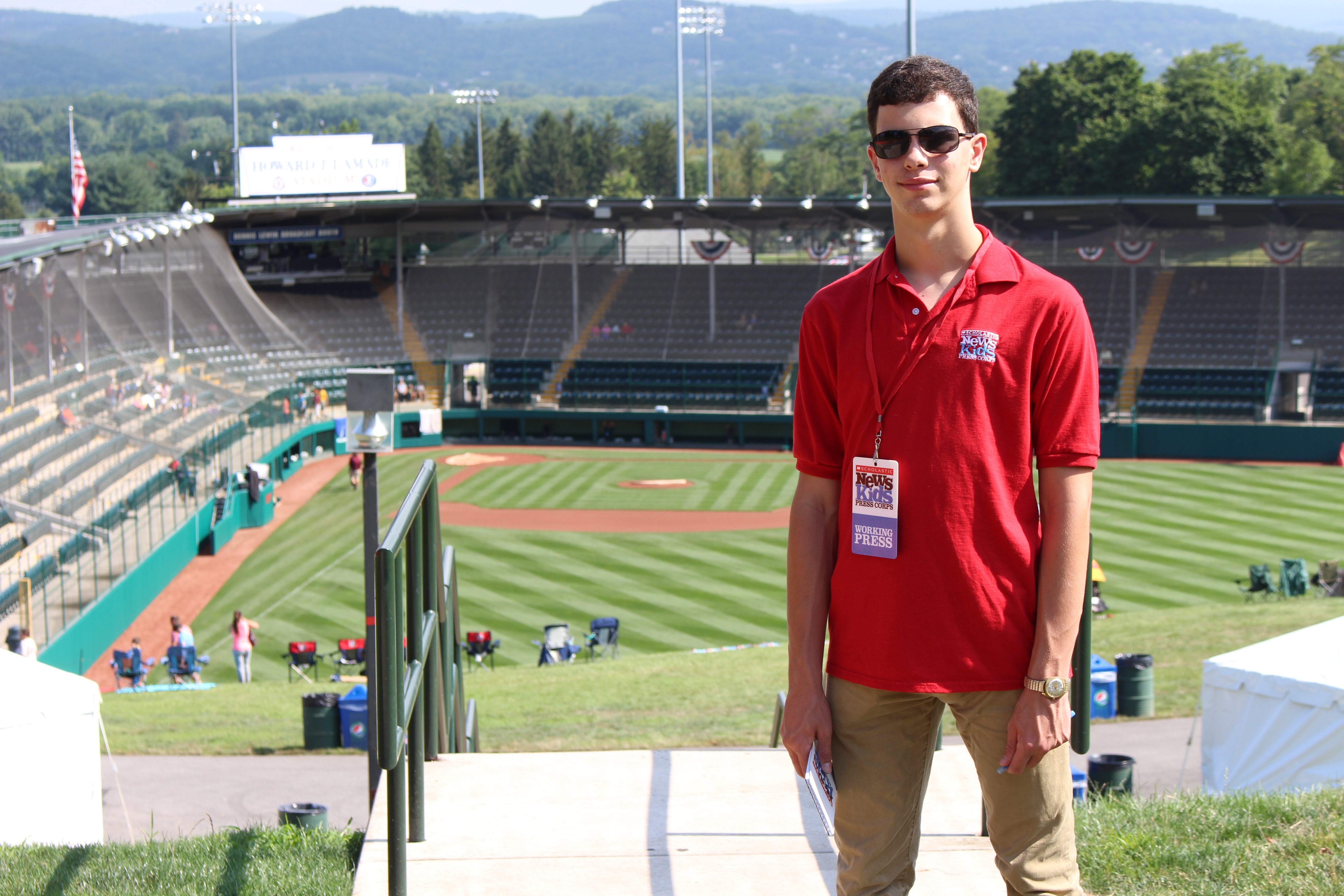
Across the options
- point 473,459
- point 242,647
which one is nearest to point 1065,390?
point 242,647

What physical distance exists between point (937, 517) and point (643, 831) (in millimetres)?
2435

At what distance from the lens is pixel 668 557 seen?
27.9 metres

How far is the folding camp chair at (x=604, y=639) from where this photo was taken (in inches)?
815

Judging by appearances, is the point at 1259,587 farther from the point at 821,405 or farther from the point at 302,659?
the point at 821,405

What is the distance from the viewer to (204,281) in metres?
42.0

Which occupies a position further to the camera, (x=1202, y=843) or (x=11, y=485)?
(x=11, y=485)

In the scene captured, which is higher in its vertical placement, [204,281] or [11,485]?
[204,281]

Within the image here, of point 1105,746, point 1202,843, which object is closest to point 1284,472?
point 1105,746

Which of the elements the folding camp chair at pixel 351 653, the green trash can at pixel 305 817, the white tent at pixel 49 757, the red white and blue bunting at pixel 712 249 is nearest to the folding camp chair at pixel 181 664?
the folding camp chair at pixel 351 653

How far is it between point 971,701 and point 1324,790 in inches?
130

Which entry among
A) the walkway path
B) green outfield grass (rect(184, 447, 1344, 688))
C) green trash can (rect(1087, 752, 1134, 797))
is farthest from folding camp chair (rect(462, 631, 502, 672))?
green trash can (rect(1087, 752, 1134, 797))

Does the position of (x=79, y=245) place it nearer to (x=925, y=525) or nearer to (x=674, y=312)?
(x=674, y=312)

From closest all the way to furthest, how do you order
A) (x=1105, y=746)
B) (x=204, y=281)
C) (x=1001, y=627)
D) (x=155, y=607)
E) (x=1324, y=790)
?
1. (x=1001, y=627)
2. (x=1324, y=790)
3. (x=1105, y=746)
4. (x=155, y=607)
5. (x=204, y=281)

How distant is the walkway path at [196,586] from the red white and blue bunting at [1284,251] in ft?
115
